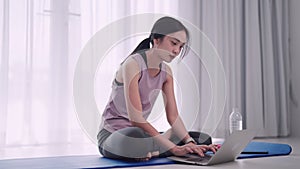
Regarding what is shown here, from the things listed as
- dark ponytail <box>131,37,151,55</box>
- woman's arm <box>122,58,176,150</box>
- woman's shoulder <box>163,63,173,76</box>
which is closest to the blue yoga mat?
woman's arm <box>122,58,176,150</box>

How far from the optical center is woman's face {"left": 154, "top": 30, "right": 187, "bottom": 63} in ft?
5.16

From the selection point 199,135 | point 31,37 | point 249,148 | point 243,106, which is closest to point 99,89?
point 199,135

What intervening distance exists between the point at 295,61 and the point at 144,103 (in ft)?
6.89

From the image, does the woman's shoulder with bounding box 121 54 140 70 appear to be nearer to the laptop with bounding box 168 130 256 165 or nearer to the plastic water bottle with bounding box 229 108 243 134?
the laptop with bounding box 168 130 256 165

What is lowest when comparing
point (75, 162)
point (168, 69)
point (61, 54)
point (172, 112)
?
point (75, 162)

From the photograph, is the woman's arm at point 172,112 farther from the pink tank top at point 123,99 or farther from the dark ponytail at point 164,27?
the dark ponytail at point 164,27

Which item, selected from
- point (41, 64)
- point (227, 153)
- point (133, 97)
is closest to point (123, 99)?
point (133, 97)

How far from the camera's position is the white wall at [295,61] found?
11.0 ft

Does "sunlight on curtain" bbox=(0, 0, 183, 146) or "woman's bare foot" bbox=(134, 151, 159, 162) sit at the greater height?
"sunlight on curtain" bbox=(0, 0, 183, 146)

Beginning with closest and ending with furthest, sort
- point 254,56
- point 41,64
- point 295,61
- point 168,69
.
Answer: point 168,69
point 41,64
point 254,56
point 295,61

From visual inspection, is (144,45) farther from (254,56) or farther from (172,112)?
(254,56)

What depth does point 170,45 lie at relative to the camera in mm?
1578

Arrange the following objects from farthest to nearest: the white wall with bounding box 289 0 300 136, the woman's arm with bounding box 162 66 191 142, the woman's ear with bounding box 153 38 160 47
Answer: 1. the white wall with bounding box 289 0 300 136
2. the woman's arm with bounding box 162 66 191 142
3. the woman's ear with bounding box 153 38 160 47

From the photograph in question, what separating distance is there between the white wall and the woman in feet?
6.21
